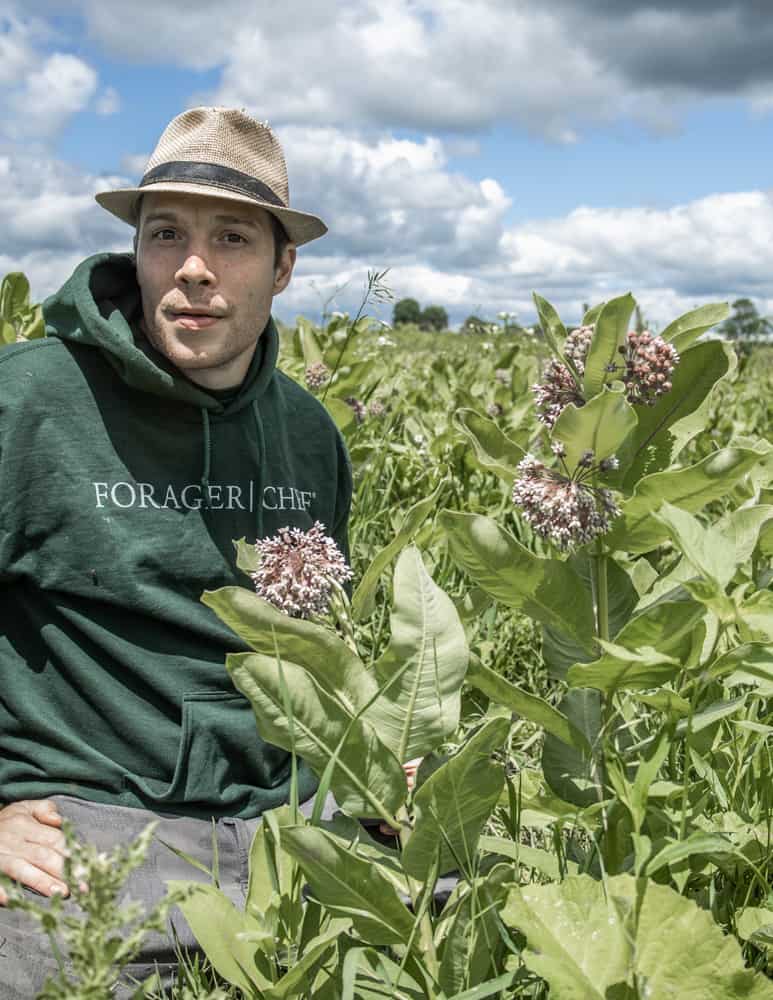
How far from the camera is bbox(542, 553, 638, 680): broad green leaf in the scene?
74.4 inches

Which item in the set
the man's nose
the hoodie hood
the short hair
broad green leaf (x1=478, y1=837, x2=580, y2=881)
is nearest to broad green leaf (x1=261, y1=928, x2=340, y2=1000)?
broad green leaf (x1=478, y1=837, x2=580, y2=881)

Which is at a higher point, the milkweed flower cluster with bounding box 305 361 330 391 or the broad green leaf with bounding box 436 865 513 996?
the milkweed flower cluster with bounding box 305 361 330 391

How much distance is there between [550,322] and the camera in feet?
5.98

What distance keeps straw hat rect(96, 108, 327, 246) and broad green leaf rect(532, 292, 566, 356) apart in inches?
36.9

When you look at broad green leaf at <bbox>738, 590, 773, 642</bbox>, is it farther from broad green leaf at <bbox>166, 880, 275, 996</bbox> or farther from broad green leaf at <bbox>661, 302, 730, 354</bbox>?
broad green leaf at <bbox>166, 880, 275, 996</bbox>

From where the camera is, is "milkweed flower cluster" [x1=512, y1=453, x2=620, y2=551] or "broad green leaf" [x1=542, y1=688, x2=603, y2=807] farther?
"broad green leaf" [x1=542, y1=688, x2=603, y2=807]

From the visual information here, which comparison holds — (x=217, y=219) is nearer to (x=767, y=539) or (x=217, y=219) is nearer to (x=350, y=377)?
(x=767, y=539)

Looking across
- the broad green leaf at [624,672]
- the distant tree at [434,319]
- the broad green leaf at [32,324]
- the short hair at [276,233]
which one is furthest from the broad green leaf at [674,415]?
the distant tree at [434,319]

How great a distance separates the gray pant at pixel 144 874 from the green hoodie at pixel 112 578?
50 mm

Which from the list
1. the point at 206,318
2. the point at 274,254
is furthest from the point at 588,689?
the point at 274,254

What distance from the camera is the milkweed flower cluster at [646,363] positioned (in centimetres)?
171

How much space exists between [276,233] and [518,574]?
1.37 metres

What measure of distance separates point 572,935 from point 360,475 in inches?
108

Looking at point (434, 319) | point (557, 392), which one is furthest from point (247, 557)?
point (434, 319)
